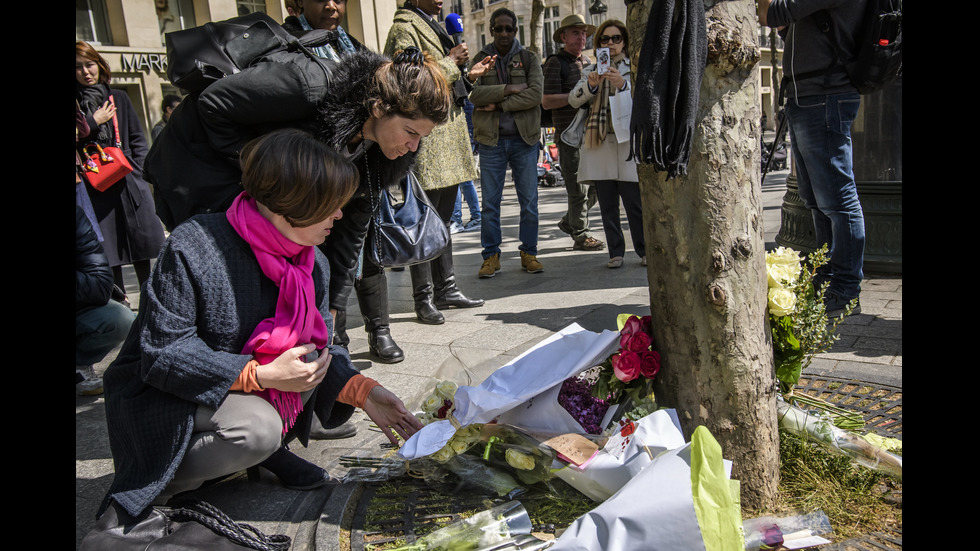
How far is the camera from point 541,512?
2.32 m

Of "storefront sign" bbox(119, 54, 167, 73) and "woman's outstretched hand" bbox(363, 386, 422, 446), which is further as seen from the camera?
"storefront sign" bbox(119, 54, 167, 73)

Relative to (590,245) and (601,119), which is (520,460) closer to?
(601,119)

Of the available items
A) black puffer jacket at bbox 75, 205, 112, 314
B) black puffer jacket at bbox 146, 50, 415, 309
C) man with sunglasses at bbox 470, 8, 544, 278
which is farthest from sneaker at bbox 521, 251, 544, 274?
black puffer jacket at bbox 146, 50, 415, 309

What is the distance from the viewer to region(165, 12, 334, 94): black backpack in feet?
8.32

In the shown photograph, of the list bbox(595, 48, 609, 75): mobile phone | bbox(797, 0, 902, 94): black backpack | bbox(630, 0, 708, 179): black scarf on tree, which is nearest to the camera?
bbox(630, 0, 708, 179): black scarf on tree

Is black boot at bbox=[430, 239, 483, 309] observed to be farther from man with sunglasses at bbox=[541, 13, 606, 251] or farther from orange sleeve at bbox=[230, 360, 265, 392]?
orange sleeve at bbox=[230, 360, 265, 392]

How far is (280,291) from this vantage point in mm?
2207

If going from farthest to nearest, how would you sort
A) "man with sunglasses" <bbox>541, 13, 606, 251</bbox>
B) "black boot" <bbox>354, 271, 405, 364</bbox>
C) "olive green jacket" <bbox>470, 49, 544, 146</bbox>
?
"man with sunglasses" <bbox>541, 13, 606, 251</bbox> < "olive green jacket" <bbox>470, 49, 544, 146</bbox> < "black boot" <bbox>354, 271, 405, 364</bbox>

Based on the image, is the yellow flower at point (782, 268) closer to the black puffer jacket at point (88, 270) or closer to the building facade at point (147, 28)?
the black puffer jacket at point (88, 270)

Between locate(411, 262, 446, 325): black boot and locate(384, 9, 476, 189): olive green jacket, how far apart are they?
1.84 feet

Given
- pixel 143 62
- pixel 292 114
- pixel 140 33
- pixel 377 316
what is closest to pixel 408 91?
pixel 292 114
